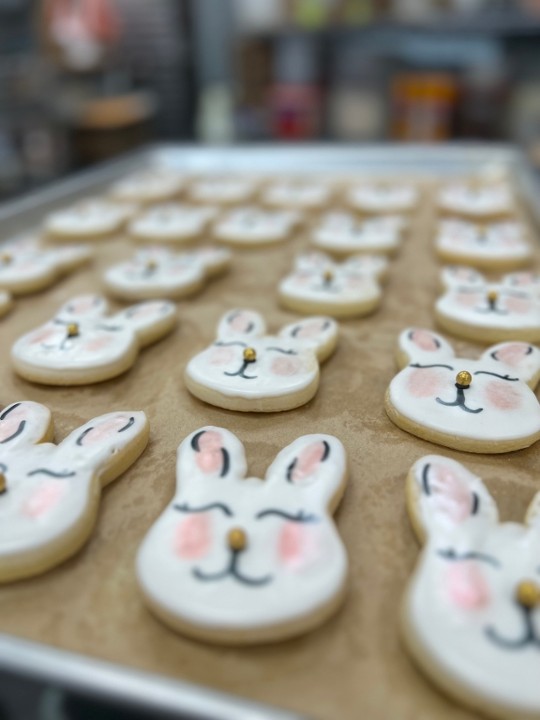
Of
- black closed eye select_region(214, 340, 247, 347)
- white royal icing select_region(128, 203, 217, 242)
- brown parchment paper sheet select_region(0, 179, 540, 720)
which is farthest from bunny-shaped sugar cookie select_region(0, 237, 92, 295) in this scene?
black closed eye select_region(214, 340, 247, 347)

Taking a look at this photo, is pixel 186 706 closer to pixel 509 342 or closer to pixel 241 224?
pixel 509 342

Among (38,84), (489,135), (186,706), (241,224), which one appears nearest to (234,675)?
(186,706)

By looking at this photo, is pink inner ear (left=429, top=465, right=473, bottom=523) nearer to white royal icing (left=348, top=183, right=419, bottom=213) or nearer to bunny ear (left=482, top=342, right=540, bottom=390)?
bunny ear (left=482, top=342, right=540, bottom=390)

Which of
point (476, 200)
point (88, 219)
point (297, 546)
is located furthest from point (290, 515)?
point (476, 200)

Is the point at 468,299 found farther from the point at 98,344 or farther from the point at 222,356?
the point at 98,344

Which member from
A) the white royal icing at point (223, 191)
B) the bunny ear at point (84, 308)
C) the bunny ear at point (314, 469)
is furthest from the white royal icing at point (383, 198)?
the bunny ear at point (314, 469)
